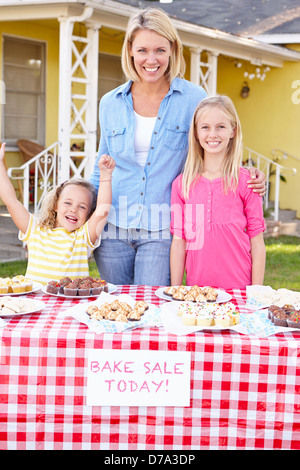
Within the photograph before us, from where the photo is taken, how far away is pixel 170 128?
3.15m

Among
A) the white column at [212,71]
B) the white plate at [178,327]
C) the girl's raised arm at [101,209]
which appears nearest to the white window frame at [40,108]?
the white column at [212,71]

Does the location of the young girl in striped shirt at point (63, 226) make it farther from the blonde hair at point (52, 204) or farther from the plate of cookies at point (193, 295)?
the plate of cookies at point (193, 295)

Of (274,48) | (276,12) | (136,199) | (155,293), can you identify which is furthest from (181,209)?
(276,12)

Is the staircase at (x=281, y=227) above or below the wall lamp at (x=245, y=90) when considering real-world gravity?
below

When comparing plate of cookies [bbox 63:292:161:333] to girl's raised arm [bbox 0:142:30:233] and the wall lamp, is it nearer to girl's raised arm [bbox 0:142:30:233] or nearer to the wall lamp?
girl's raised arm [bbox 0:142:30:233]

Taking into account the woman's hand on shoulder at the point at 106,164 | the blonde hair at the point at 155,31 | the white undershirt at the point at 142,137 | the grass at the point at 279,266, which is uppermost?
the blonde hair at the point at 155,31

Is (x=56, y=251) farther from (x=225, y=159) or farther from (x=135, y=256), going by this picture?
(x=225, y=159)

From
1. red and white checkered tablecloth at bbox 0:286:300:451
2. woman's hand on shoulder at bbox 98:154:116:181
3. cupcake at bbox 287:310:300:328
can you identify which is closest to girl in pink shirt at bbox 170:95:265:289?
woman's hand on shoulder at bbox 98:154:116:181

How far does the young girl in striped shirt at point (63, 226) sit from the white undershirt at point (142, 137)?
232 mm

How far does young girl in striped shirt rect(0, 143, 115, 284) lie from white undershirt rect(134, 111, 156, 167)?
232 mm

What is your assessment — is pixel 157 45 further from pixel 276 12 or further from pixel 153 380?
pixel 276 12

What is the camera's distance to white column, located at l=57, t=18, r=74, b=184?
750 cm

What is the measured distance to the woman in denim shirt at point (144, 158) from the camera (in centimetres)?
312

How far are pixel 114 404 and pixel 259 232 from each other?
133 cm
